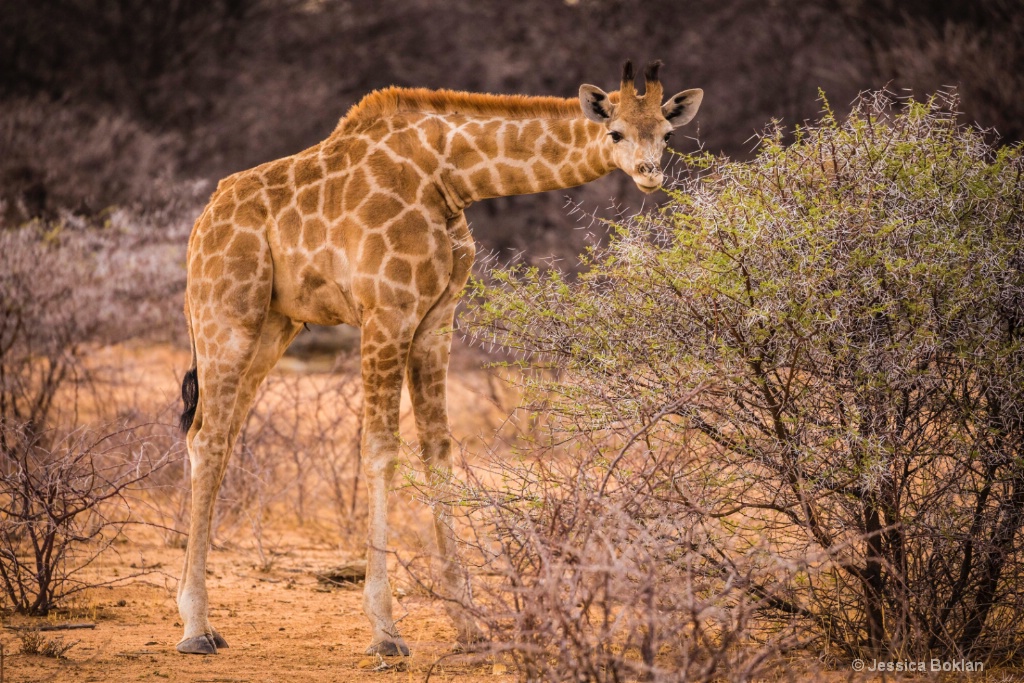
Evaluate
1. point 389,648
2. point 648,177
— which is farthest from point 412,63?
point 389,648

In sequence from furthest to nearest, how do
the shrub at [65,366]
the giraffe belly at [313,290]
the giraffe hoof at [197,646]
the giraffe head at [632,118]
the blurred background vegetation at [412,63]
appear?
1. the blurred background vegetation at [412,63]
2. the shrub at [65,366]
3. the giraffe belly at [313,290]
4. the giraffe hoof at [197,646]
5. the giraffe head at [632,118]

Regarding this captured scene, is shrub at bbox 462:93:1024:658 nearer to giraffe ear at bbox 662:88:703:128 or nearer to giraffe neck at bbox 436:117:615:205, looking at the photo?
giraffe ear at bbox 662:88:703:128

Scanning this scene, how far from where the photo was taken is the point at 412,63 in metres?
19.8

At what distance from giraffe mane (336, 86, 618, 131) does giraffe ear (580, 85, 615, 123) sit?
0.27 m

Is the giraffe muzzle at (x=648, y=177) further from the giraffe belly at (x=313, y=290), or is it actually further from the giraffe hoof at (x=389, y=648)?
the giraffe hoof at (x=389, y=648)

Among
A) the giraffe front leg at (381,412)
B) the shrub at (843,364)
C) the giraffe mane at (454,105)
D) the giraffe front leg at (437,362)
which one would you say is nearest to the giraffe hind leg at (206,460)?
the giraffe front leg at (381,412)

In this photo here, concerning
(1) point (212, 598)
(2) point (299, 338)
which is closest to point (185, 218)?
(2) point (299, 338)

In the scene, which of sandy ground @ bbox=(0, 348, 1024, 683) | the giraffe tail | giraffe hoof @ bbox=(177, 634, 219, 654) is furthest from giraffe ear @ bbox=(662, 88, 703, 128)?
giraffe hoof @ bbox=(177, 634, 219, 654)

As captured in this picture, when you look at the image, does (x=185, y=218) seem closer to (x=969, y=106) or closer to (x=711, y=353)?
(x=711, y=353)

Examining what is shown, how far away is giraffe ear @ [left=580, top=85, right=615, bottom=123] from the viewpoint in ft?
15.7

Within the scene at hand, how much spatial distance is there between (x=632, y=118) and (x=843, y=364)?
1476mm

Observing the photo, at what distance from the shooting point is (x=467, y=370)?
37.4 feet

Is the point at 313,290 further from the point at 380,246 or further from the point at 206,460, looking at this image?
the point at 206,460

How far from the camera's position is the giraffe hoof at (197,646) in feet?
15.9
